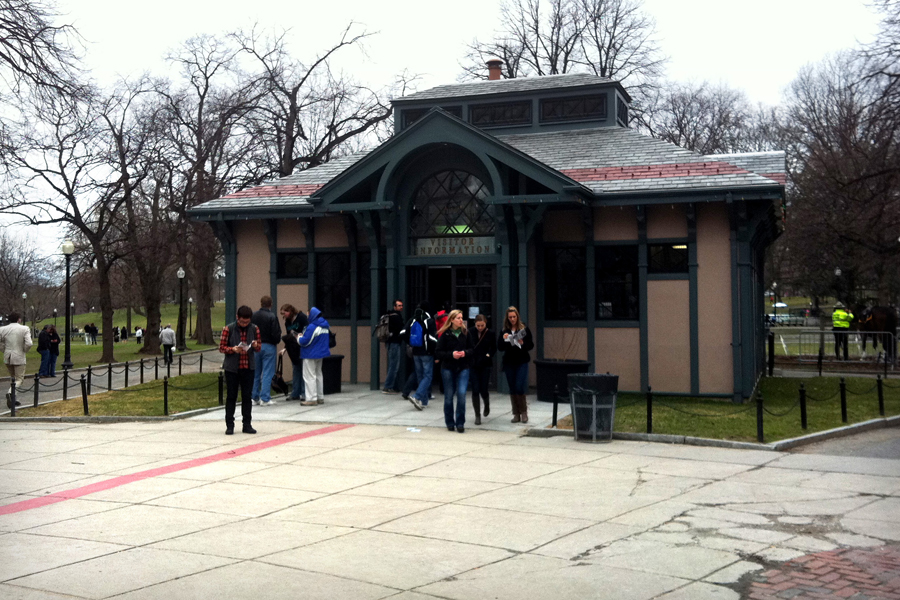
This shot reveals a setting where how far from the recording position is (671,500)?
851cm

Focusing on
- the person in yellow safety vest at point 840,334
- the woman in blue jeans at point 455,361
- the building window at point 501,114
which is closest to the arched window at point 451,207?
the building window at point 501,114

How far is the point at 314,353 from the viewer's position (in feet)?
52.0

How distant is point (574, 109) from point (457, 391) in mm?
10352

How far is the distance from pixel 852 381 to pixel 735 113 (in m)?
32.3

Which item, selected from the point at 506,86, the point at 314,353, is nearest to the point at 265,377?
the point at 314,353

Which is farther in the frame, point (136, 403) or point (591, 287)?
point (591, 287)

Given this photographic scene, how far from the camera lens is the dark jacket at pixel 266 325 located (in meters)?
15.4

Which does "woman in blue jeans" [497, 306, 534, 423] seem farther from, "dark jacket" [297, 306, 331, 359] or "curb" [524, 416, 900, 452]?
"dark jacket" [297, 306, 331, 359]

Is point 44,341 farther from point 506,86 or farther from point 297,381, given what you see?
point 506,86

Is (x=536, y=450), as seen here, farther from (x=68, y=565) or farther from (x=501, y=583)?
(x=68, y=565)

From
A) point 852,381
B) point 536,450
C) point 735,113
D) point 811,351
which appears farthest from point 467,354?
point 735,113

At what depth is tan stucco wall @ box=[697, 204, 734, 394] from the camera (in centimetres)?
1669

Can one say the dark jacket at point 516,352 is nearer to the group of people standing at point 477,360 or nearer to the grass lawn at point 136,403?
the group of people standing at point 477,360

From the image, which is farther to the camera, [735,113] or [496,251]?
[735,113]
